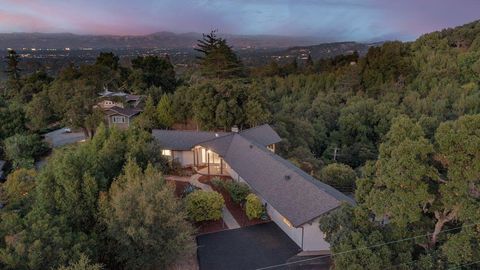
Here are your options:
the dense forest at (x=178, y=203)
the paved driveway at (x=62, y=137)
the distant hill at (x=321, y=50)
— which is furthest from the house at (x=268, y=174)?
the distant hill at (x=321, y=50)

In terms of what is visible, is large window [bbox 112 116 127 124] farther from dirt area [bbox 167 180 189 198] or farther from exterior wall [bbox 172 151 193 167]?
dirt area [bbox 167 180 189 198]

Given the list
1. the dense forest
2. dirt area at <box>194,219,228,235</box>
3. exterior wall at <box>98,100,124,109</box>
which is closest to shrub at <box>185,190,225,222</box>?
dirt area at <box>194,219,228,235</box>

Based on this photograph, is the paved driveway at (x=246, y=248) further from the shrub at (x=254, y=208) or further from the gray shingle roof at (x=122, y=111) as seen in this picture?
the gray shingle roof at (x=122, y=111)

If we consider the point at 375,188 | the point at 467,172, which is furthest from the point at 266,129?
the point at 467,172

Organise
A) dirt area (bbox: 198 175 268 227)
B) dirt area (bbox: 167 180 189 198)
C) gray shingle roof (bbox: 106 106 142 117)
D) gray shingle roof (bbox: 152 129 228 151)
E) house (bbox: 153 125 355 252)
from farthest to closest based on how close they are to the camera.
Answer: gray shingle roof (bbox: 106 106 142 117) < gray shingle roof (bbox: 152 129 228 151) < dirt area (bbox: 167 180 189 198) < dirt area (bbox: 198 175 268 227) < house (bbox: 153 125 355 252)

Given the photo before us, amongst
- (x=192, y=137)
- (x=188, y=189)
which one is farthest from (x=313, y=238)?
(x=192, y=137)

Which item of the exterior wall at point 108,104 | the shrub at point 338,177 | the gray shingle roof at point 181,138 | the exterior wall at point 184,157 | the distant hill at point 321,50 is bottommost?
the shrub at point 338,177

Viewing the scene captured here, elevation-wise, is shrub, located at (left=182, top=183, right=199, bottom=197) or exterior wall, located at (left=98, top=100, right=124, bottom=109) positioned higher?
exterior wall, located at (left=98, top=100, right=124, bottom=109)

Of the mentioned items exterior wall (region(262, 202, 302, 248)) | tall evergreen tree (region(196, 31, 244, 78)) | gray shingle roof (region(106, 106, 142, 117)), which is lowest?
exterior wall (region(262, 202, 302, 248))
